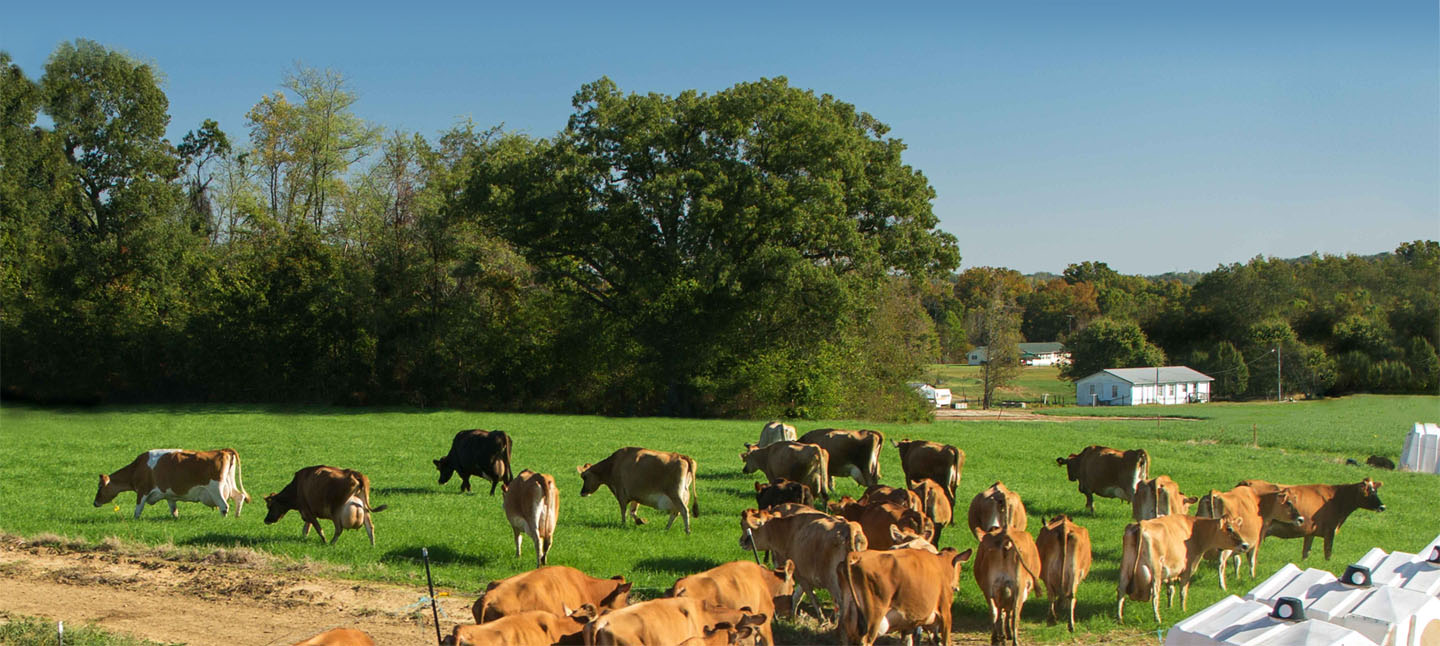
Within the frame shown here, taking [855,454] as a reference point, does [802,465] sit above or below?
below

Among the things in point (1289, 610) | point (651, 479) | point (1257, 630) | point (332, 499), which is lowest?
point (332, 499)

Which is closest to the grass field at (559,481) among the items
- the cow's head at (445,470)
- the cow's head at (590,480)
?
the cow's head at (445,470)

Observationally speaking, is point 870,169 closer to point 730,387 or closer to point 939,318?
point 730,387

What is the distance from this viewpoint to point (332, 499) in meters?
16.5

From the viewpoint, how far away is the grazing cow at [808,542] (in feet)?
37.7

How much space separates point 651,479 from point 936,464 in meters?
6.36

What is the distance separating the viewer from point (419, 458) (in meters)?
27.4

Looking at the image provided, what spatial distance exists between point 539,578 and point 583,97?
39198 millimetres

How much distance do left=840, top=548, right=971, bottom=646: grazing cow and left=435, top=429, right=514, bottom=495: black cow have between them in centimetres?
1300

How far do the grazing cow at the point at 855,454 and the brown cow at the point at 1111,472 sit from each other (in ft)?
13.7

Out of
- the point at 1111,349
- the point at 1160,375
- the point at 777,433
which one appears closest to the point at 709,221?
the point at 777,433

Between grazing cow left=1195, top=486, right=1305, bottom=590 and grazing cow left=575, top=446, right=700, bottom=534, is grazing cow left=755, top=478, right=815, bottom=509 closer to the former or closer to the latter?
grazing cow left=575, top=446, right=700, bottom=534

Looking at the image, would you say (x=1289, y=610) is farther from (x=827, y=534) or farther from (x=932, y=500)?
(x=932, y=500)

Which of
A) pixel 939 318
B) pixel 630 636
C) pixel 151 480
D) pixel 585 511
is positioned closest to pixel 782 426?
pixel 585 511
